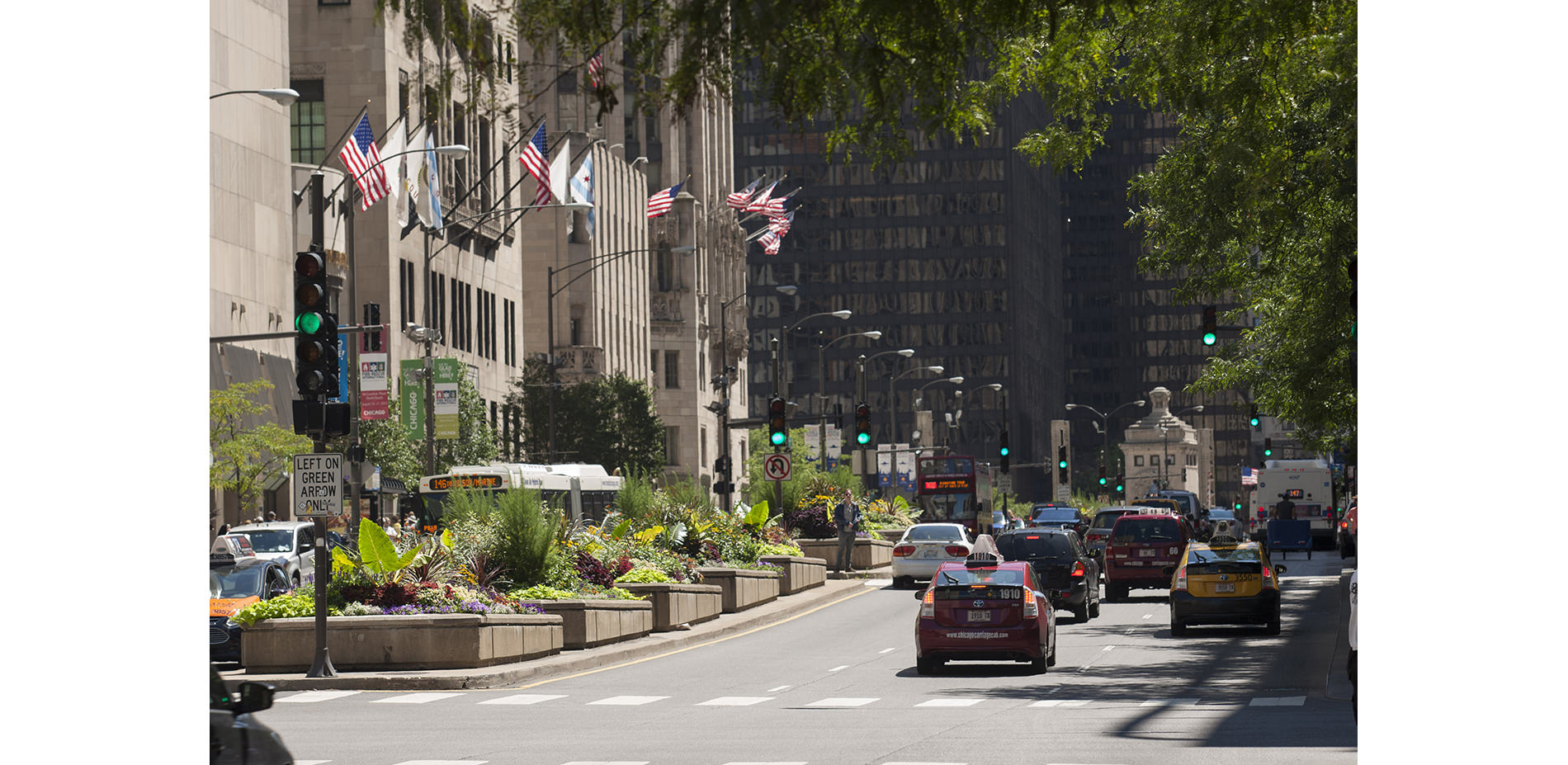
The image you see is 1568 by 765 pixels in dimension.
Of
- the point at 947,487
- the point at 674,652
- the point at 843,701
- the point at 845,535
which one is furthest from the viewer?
the point at 947,487

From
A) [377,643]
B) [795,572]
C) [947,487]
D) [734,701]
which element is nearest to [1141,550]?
[795,572]

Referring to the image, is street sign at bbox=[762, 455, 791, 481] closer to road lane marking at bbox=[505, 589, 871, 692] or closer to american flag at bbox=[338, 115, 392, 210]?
road lane marking at bbox=[505, 589, 871, 692]

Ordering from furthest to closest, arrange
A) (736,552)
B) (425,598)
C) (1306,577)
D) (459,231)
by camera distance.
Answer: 1. (459,231)
2. (1306,577)
3. (736,552)
4. (425,598)

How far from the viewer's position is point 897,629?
3566 cm

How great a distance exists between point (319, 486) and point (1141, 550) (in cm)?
2337

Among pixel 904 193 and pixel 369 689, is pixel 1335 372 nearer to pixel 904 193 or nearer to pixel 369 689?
pixel 369 689

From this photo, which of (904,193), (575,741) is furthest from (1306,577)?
(904,193)

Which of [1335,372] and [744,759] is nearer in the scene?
[744,759]

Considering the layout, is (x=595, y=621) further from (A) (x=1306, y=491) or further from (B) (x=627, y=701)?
(A) (x=1306, y=491)

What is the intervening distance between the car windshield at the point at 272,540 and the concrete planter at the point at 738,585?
25.5 feet

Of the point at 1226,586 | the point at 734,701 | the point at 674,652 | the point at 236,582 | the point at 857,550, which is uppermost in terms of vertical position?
the point at 236,582

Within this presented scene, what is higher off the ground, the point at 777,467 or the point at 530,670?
the point at 777,467

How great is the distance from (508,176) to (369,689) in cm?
6257

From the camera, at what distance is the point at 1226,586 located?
3206cm
